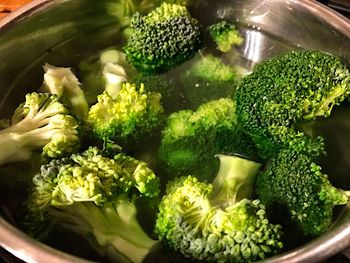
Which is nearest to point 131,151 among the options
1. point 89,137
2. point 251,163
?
point 89,137

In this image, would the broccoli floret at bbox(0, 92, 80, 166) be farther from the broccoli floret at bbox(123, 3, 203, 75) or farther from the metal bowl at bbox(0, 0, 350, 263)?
the broccoli floret at bbox(123, 3, 203, 75)

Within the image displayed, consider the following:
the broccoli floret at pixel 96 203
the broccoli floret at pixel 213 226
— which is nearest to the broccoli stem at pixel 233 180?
the broccoli floret at pixel 213 226

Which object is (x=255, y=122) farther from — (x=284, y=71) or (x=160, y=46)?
(x=160, y=46)

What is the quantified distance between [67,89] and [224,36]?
1.33ft

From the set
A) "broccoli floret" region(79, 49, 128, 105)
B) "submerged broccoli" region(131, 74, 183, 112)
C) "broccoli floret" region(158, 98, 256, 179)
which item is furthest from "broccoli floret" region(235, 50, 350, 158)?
"broccoli floret" region(79, 49, 128, 105)

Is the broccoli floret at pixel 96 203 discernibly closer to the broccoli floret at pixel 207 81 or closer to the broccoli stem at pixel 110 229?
the broccoli stem at pixel 110 229

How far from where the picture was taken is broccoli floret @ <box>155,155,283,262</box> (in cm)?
78

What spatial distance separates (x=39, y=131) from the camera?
97 cm

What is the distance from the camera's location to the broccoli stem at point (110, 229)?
33.1 inches

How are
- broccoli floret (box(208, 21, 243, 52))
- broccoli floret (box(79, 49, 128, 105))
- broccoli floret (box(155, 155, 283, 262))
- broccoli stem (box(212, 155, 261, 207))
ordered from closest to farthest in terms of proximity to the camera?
broccoli floret (box(155, 155, 283, 262))
broccoli stem (box(212, 155, 261, 207))
broccoli floret (box(79, 49, 128, 105))
broccoli floret (box(208, 21, 243, 52))

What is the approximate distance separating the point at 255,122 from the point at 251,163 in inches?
3.0

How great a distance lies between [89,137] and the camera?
1006 millimetres

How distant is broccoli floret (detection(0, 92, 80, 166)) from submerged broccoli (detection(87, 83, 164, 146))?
45 millimetres

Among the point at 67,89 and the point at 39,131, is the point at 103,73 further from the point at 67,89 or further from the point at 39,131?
the point at 39,131
